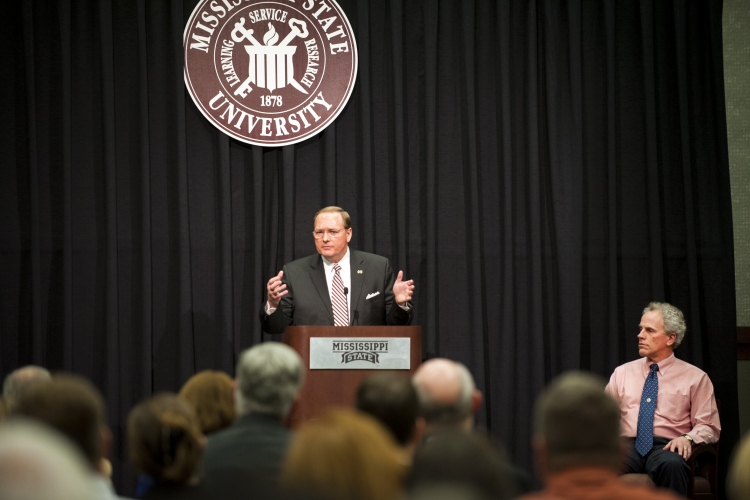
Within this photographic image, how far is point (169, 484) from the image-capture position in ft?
6.80

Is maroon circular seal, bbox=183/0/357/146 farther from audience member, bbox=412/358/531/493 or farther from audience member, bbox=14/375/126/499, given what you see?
audience member, bbox=14/375/126/499

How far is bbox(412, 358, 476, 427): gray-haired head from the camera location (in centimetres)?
262

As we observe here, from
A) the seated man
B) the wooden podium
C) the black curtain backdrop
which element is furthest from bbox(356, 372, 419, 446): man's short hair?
the black curtain backdrop

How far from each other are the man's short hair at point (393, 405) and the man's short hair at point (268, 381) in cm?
29

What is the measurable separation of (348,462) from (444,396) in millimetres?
1107

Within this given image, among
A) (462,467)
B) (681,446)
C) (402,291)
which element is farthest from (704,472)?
(462,467)

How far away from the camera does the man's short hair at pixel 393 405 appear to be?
2.29 metres

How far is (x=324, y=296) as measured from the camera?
4.87m

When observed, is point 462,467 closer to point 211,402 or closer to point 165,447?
point 165,447

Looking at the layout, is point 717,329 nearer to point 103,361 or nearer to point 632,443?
point 632,443

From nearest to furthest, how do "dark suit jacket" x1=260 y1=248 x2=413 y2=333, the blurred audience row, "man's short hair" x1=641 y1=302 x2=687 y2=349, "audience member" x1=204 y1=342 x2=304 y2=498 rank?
the blurred audience row, "audience member" x1=204 y1=342 x2=304 y2=498, "dark suit jacket" x1=260 y1=248 x2=413 y2=333, "man's short hair" x1=641 y1=302 x2=687 y2=349

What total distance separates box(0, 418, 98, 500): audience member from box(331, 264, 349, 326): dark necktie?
3683 mm

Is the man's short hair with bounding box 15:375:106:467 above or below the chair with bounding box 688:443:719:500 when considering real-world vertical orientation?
above

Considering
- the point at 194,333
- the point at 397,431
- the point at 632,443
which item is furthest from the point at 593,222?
the point at 397,431
